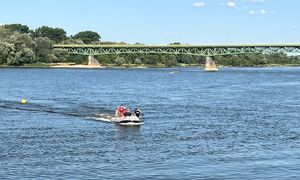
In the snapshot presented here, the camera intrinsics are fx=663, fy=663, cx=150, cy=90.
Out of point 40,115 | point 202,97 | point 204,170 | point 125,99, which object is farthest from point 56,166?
point 202,97

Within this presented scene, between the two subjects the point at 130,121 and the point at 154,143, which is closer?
the point at 154,143

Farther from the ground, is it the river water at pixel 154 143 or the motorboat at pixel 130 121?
the motorboat at pixel 130 121

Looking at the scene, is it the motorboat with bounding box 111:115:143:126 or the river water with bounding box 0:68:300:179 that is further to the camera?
the motorboat with bounding box 111:115:143:126

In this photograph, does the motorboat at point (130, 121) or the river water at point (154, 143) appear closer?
the river water at point (154, 143)

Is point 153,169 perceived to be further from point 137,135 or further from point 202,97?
→ point 202,97

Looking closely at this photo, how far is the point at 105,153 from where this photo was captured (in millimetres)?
54656

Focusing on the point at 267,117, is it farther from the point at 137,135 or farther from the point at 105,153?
the point at 105,153

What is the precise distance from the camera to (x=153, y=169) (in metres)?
48.2

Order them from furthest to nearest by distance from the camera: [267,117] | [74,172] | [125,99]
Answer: [125,99] → [267,117] → [74,172]

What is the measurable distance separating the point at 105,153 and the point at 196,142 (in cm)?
1013

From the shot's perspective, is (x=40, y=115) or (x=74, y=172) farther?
(x=40, y=115)

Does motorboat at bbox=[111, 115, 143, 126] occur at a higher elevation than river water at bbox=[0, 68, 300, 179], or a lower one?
higher

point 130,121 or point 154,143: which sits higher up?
point 130,121

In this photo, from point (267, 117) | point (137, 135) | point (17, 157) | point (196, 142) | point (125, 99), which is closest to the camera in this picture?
point (17, 157)
